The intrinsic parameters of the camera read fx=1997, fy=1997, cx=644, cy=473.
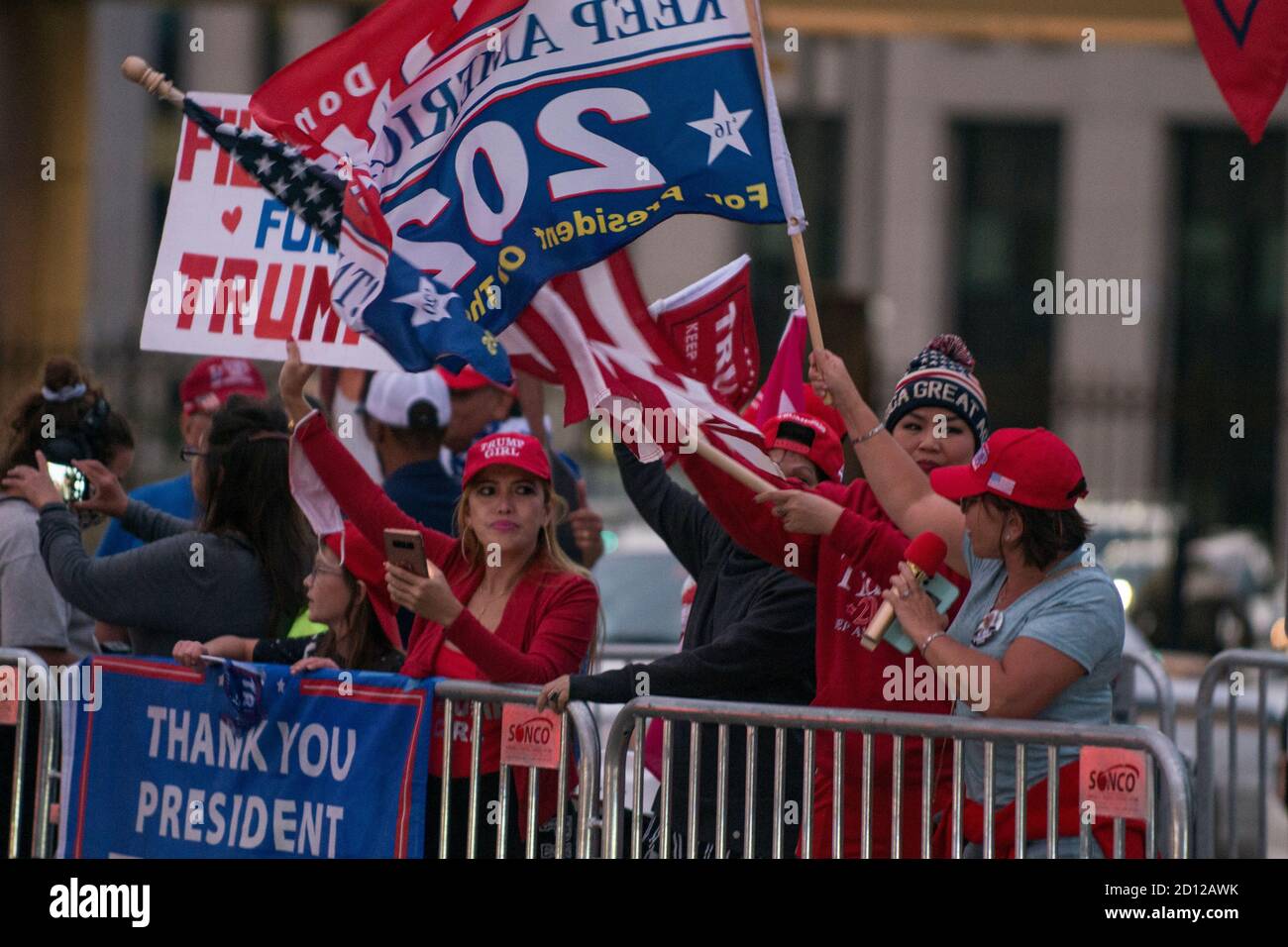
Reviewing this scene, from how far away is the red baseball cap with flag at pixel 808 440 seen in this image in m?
6.15

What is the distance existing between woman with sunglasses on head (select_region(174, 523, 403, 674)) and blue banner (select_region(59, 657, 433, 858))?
0.14 m

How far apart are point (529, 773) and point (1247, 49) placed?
3054 mm

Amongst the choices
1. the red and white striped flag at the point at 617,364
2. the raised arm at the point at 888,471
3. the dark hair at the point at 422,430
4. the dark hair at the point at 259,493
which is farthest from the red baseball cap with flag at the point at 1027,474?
the dark hair at the point at 422,430

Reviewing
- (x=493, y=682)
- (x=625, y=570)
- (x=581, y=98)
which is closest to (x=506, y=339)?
(x=581, y=98)

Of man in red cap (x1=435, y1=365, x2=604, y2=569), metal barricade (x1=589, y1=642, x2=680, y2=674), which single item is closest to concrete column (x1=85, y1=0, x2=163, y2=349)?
metal barricade (x1=589, y1=642, x2=680, y2=674)

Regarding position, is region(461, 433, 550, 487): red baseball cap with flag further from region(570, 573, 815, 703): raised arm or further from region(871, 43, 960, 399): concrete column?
region(871, 43, 960, 399): concrete column

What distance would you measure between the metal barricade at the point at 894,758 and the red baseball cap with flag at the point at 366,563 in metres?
1.07

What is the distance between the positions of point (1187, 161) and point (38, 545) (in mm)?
34509

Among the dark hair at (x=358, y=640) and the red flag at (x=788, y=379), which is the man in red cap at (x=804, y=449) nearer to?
the red flag at (x=788, y=379)

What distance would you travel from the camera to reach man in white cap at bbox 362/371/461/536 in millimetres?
7359

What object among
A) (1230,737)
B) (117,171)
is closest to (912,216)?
(117,171)

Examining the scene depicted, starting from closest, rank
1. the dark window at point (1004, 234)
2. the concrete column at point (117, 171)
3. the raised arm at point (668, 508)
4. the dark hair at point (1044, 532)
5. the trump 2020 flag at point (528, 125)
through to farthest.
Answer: the dark hair at point (1044, 532) → the trump 2020 flag at point (528, 125) → the raised arm at point (668, 508) → the concrete column at point (117, 171) → the dark window at point (1004, 234)

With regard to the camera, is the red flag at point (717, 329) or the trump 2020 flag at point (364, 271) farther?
the red flag at point (717, 329)

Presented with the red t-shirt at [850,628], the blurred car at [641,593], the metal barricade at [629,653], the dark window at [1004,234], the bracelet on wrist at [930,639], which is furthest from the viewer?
the dark window at [1004,234]
